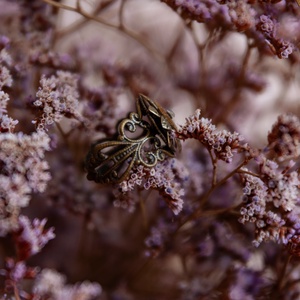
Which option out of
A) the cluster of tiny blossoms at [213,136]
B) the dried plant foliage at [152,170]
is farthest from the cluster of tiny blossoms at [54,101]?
the cluster of tiny blossoms at [213,136]

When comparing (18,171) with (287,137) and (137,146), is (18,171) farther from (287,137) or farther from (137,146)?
(287,137)

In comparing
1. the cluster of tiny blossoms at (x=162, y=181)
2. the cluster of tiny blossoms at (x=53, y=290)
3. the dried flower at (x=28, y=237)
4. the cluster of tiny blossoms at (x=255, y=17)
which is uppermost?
the cluster of tiny blossoms at (x=255, y=17)

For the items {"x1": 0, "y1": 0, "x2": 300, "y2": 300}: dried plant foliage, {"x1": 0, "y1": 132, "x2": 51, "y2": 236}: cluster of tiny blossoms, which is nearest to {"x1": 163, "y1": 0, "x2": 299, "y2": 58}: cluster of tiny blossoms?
{"x1": 0, "y1": 0, "x2": 300, "y2": 300}: dried plant foliage

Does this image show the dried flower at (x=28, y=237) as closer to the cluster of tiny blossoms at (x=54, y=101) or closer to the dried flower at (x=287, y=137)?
the cluster of tiny blossoms at (x=54, y=101)

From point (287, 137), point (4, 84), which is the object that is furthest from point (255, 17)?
point (4, 84)

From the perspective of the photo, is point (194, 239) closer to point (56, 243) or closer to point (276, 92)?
point (56, 243)

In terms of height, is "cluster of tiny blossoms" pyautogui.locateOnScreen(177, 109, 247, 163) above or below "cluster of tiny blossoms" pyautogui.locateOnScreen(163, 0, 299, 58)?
below

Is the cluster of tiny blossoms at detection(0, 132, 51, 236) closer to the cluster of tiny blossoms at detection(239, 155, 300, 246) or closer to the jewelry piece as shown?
the jewelry piece
